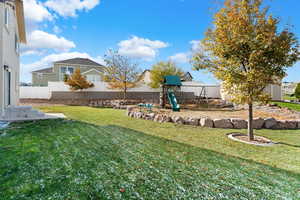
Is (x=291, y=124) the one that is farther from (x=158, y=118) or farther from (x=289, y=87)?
(x=289, y=87)

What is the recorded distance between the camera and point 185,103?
1781 cm

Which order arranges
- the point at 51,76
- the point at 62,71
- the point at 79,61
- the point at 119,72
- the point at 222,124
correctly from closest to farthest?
the point at 222,124, the point at 119,72, the point at 62,71, the point at 51,76, the point at 79,61

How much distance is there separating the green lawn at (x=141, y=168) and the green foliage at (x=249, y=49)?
1.80m

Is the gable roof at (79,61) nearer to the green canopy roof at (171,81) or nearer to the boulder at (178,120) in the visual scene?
the green canopy roof at (171,81)

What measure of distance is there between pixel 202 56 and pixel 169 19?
955 centimetres

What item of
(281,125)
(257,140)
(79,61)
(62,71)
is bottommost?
(257,140)

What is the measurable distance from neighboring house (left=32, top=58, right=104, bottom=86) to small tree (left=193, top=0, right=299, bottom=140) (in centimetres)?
2305

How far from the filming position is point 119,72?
56.2 feet

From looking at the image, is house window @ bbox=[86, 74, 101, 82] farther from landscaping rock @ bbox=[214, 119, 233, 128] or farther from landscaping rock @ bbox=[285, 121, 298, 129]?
landscaping rock @ bbox=[285, 121, 298, 129]

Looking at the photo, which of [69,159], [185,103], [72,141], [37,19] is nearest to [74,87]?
[37,19]

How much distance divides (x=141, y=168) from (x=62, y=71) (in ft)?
Result: 91.0

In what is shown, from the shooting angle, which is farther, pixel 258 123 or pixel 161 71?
pixel 161 71

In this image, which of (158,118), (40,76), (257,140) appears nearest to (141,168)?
(257,140)

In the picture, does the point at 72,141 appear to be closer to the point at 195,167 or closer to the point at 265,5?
the point at 195,167
